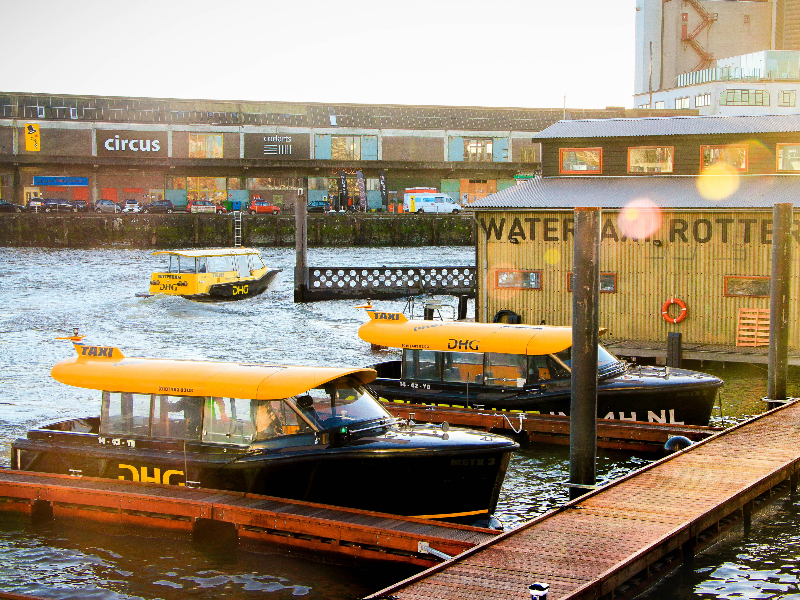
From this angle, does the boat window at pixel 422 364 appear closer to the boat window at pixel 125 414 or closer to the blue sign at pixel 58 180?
the boat window at pixel 125 414

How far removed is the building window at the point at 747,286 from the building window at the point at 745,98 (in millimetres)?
70776

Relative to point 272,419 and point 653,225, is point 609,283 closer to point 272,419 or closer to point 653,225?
point 653,225

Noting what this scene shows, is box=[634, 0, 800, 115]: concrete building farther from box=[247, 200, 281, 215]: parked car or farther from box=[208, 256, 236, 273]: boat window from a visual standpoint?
box=[208, 256, 236, 273]: boat window

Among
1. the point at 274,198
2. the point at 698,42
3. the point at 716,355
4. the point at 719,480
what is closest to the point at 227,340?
the point at 716,355

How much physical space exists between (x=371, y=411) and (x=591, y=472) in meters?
3.47

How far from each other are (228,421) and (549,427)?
284 inches

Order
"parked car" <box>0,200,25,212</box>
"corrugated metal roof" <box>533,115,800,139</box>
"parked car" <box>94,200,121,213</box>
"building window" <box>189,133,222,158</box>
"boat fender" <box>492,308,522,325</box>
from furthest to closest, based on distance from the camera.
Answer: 1. "building window" <box>189,133,222,158</box>
2. "parked car" <box>94,200,121,213</box>
3. "parked car" <box>0,200,25,212</box>
4. "corrugated metal roof" <box>533,115,800,139</box>
5. "boat fender" <box>492,308,522,325</box>

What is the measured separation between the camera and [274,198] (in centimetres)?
9131

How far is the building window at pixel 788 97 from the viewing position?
310 ft

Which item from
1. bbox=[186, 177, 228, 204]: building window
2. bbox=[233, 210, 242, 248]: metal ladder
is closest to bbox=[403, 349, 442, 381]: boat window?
bbox=[233, 210, 242, 248]: metal ladder

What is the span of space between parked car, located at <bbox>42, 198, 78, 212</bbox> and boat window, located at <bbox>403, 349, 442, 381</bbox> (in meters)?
66.3

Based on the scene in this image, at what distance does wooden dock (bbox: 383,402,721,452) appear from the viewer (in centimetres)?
1875

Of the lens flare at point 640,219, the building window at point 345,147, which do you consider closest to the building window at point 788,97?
the building window at point 345,147

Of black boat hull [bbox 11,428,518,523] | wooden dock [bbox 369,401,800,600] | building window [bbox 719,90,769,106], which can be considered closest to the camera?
wooden dock [bbox 369,401,800,600]
